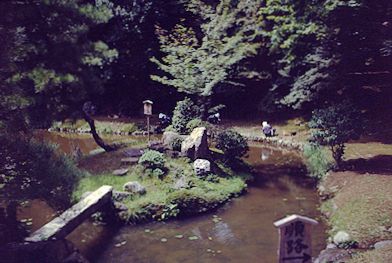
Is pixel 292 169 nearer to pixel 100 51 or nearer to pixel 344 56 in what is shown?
pixel 344 56

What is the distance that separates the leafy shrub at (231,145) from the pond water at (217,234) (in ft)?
4.93

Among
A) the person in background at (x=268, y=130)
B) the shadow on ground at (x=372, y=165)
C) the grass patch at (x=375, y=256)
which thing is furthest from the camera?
the person in background at (x=268, y=130)

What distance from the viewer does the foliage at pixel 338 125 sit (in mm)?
13875

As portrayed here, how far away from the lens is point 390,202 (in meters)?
11.1

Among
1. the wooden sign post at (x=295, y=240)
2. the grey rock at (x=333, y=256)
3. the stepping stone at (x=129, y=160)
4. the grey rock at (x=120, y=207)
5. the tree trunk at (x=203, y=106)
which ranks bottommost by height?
the grey rock at (x=333, y=256)

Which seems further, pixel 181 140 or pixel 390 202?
pixel 181 140

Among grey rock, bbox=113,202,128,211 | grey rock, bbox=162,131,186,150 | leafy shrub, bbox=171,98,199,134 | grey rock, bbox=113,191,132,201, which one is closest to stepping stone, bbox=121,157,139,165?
grey rock, bbox=162,131,186,150

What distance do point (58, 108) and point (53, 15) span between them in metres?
1.49

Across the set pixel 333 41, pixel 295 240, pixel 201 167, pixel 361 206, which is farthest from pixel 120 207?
pixel 333 41

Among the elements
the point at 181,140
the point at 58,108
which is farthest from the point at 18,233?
the point at 181,140

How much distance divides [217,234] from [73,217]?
3.48 m

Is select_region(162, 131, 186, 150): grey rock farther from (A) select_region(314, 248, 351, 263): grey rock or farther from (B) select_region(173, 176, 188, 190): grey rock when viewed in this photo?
(A) select_region(314, 248, 351, 263): grey rock

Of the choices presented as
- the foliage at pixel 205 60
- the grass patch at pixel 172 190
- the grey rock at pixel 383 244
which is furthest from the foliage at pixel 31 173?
the foliage at pixel 205 60

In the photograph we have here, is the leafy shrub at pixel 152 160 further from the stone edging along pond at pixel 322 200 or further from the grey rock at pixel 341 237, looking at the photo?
the grey rock at pixel 341 237
